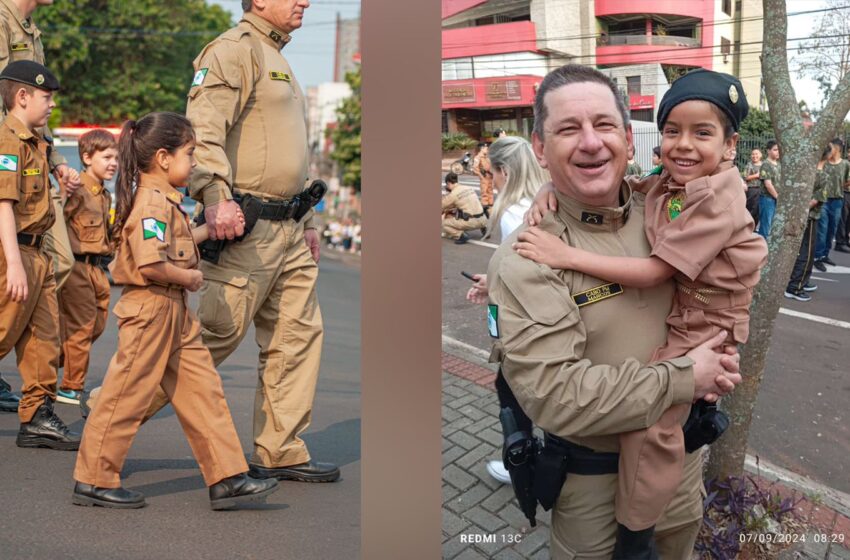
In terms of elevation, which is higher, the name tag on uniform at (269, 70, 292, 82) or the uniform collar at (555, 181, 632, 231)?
the name tag on uniform at (269, 70, 292, 82)

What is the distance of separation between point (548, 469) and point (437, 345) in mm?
439

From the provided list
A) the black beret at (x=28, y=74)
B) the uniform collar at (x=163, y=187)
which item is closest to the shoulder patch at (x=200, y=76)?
the uniform collar at (x=163, y=187)

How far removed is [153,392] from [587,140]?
205 cm

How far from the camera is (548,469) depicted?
6.03ft

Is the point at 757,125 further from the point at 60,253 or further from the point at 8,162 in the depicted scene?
the point at 60,253

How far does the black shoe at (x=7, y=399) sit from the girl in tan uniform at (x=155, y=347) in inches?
59.6

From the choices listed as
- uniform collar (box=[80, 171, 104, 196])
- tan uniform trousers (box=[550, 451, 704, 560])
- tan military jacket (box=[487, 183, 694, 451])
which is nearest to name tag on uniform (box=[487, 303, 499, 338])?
tan military jacket (box=[487, 183, 694, 451])

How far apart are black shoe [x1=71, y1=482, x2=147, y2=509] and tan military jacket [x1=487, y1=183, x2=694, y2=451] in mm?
1909

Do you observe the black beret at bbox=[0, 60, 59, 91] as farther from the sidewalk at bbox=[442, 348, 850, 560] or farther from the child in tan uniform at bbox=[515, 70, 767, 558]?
the child in tan uniform at bbox=[515, 70, 767, 558]

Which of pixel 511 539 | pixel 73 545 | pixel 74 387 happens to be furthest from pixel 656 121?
pixel 74 387

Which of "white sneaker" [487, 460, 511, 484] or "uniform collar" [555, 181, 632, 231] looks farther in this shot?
"white sneaker" [487, 460, 511, 484]

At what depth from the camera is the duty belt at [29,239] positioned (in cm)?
374

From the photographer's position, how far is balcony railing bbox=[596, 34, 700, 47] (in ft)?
7.57

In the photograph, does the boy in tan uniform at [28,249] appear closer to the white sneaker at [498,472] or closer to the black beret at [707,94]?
the white sneaker at [498,472]
